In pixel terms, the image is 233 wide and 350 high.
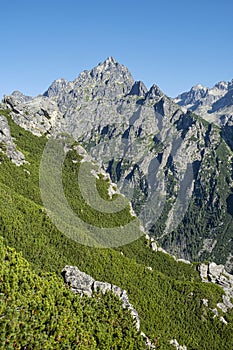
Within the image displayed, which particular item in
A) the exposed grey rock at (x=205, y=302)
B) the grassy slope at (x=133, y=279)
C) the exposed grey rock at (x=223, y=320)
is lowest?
the exposed grey rock at (x=223, y=320)

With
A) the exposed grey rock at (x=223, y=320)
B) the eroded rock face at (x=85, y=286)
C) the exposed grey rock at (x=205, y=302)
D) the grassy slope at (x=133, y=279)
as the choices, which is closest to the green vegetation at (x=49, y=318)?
the eroded rock face at (x=85, y=286)

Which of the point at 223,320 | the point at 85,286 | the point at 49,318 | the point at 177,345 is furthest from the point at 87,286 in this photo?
the point at 223,320

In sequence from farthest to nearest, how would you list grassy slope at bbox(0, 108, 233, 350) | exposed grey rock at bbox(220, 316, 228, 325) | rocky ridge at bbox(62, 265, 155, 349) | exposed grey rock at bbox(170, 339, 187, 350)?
exposed grey rock at bbox(220, 316, 228, 325) < grassy slope at bbox(0, 108, 233, 350) < exposed grey rock at bbox(170, 339, 187, 350) < rocky ridge at bbox(62, 265, 155, 349)

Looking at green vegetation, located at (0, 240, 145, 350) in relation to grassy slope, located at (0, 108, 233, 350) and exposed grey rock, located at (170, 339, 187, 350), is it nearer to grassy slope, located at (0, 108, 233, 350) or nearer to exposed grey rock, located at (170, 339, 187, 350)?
grassy slope, located at (0, 108, 233, 350)

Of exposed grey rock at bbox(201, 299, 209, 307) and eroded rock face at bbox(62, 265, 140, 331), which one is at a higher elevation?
eroded rock face at bbox(62, 265, 140, 331)

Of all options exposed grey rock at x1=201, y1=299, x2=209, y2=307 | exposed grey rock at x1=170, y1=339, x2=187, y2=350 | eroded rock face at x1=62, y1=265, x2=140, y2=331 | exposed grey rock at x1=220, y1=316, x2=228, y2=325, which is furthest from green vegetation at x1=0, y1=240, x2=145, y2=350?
exposed grey rock at x1=220, y1=316, x2=228, y2=325

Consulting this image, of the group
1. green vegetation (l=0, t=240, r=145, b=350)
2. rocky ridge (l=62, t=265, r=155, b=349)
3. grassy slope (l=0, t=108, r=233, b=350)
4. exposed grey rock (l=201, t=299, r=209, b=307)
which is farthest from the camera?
exposed grey rock (l=201, t=299, r=209, b=307)

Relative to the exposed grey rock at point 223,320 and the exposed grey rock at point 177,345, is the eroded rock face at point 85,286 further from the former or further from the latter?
the exposed grey rock at point 223,320

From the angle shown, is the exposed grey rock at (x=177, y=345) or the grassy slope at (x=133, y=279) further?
the grassy slope at (x=133, y=279)

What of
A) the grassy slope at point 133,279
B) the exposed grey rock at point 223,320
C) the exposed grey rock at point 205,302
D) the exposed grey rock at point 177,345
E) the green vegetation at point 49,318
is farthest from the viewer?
the exposed grey rock at point 205,302

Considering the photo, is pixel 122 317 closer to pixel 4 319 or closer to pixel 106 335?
pixel 106 335

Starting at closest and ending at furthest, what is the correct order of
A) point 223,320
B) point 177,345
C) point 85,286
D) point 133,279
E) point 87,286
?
point 85,286
point 87,286
point 177,345
point 133,279
point 223,320

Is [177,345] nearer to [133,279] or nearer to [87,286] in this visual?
[133,279]

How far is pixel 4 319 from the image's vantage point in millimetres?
56844
